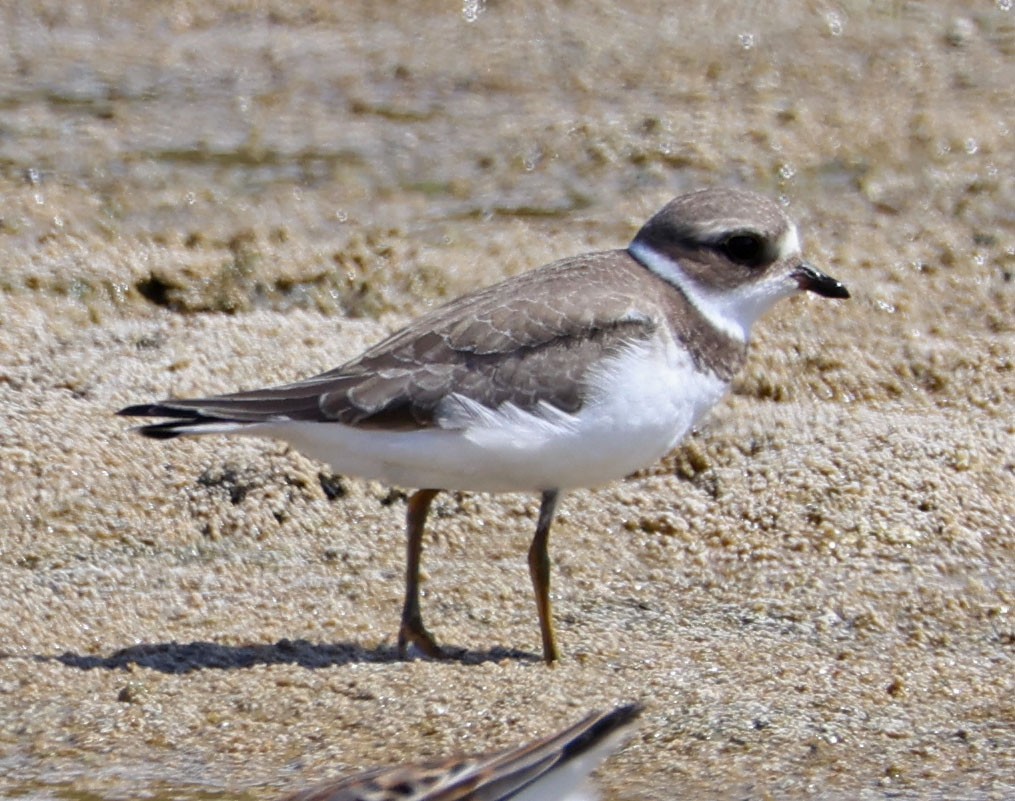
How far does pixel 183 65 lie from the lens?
10.4 meters

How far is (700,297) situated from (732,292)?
12cm

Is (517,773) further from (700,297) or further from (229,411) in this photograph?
(700,297)

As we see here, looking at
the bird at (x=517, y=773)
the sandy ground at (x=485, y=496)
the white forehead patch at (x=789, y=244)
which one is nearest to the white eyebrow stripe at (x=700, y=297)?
the white forehead patch at (x=789, y=244)

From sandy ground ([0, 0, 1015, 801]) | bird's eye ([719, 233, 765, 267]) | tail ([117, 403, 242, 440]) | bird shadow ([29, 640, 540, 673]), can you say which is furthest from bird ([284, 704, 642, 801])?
bird's eye ([719, 233, 765, 267])

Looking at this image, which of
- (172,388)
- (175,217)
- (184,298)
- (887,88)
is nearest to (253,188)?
(175,217)

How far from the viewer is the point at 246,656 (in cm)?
543

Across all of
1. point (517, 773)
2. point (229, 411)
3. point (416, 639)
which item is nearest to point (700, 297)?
point (416, 639)

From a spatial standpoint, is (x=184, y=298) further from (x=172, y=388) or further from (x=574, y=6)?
(x=574, y=6)

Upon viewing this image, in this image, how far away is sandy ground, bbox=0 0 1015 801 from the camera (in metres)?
5.03

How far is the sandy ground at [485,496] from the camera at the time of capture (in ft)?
16.5

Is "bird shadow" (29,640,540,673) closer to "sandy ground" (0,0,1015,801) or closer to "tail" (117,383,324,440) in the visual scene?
"sandy ground" (0,0,1015,801)

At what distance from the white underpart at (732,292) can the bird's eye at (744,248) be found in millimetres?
74

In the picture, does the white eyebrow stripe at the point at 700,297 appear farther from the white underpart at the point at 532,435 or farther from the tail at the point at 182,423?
the tail at the point at 182,423

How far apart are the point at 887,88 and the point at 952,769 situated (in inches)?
237
